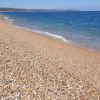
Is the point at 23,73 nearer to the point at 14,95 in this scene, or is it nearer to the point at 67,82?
the point at 67,82

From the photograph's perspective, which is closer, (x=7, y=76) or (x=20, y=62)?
(x=7, y=76)

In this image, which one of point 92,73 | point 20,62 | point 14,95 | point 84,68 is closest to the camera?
point 14,95

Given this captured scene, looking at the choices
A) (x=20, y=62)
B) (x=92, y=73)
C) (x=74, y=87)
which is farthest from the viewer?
(x=92, y=73)

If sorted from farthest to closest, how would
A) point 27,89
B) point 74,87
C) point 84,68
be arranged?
point 84,68 → point 74,87 → point 27,89

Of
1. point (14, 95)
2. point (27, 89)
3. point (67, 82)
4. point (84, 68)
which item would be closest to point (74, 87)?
point (67, 82)

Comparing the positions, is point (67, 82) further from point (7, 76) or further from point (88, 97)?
point (7, 76)

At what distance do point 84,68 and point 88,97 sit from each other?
4760 millimetres

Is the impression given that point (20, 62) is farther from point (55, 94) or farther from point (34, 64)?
point (55, 94)

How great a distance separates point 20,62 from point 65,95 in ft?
12.0

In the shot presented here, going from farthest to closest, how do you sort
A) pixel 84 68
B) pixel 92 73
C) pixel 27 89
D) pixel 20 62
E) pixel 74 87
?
1. pixel 84 68
2. pixel 92 73
3. pixel 20 62
4. pixel 74 87
5. pixel 27 89

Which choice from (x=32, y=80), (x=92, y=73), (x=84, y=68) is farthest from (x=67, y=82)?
(x=84, y=68)

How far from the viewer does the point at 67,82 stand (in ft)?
26.0

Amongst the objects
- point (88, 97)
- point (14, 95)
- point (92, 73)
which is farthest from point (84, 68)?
point (14, 95)

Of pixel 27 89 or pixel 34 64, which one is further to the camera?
pixel 34 64
